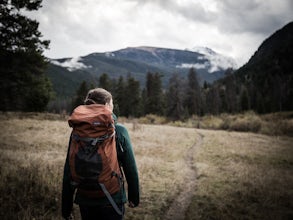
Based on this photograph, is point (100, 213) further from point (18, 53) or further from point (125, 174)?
point (18, 53)

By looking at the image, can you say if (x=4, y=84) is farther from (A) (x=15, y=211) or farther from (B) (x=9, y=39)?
(A) (x=15, y=211)

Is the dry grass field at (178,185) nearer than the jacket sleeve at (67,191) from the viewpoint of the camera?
No

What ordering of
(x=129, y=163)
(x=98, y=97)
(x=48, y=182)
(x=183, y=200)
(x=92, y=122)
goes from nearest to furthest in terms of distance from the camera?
(x=92, y=122)
(x=98, y=97)
(x=129, y=163)
(x=48, y=182)
(x=183, y=200)

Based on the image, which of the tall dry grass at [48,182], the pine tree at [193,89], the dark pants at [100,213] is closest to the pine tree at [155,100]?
the pine tree at [193,89]

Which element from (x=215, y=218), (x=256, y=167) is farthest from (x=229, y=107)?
(x=215, y=218)

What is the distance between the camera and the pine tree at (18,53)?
8.99 m

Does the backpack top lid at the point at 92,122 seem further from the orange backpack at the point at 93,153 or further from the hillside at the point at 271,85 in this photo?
the hillside at the point at 271,85

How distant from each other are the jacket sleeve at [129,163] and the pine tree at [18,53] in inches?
338

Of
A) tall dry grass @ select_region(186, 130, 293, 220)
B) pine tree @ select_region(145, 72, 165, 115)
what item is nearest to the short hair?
tall dry grass @ select_region(186, 130, 293, 220)

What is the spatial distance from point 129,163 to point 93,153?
58 centimetres

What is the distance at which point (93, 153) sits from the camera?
2537 millimetres

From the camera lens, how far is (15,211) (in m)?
5.02

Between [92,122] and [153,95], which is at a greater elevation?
[153,95]

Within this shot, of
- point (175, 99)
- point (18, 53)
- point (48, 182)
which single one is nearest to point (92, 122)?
point (48, 182)
